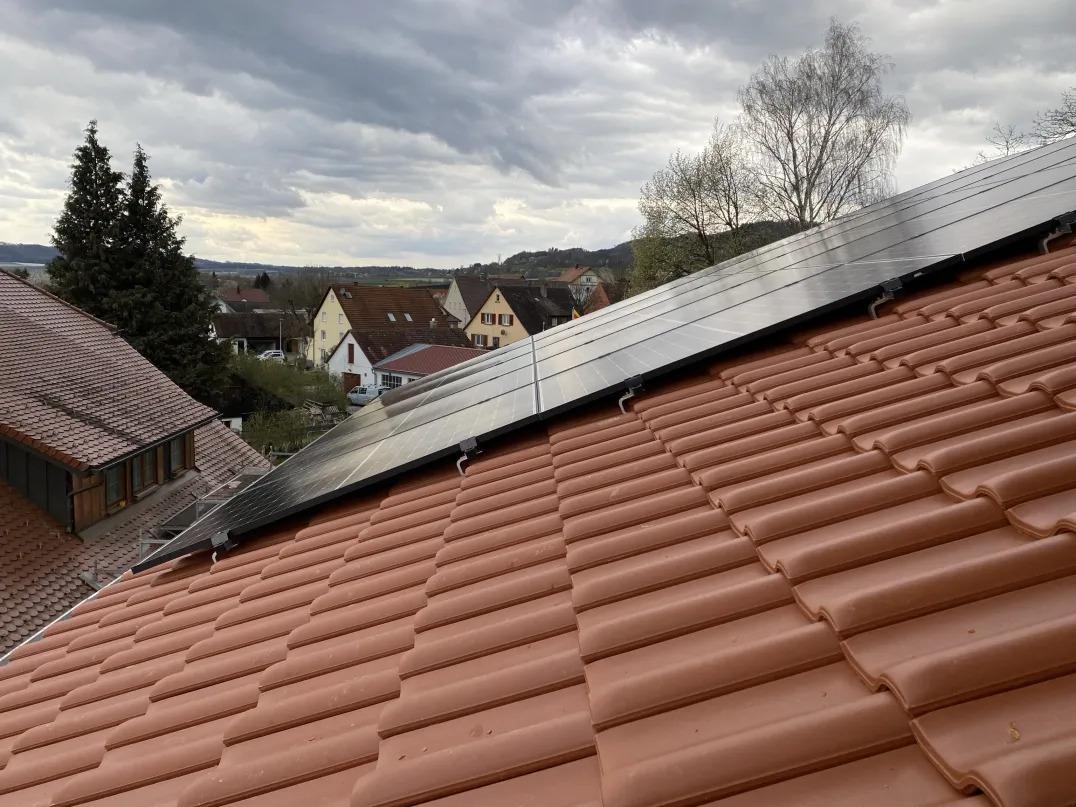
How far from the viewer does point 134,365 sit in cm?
1953

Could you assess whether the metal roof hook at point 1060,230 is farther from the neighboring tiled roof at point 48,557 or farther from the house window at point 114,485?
the house window at point 114,485

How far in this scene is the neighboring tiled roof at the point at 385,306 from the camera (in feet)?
226

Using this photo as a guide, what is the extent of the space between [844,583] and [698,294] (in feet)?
21.4

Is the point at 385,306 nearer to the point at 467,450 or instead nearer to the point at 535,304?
the point at 535,304

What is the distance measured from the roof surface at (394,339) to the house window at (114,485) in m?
41.9

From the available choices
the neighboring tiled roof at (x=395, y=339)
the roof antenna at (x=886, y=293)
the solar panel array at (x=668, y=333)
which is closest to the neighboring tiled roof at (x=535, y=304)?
the neighboring tiled roof at (x=395, y=339)

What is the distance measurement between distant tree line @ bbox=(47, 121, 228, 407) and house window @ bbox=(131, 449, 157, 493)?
17394 mm

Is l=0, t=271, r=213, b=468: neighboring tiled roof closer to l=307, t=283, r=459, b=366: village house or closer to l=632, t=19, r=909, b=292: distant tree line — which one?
l=632, t=19, r=909, b=292: distant tree line

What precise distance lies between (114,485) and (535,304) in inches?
2284

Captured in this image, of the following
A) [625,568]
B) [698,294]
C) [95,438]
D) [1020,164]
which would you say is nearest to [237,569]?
[625,568]

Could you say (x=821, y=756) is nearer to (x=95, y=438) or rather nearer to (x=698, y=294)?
(x=698, y=294)

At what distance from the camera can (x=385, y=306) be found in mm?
71562

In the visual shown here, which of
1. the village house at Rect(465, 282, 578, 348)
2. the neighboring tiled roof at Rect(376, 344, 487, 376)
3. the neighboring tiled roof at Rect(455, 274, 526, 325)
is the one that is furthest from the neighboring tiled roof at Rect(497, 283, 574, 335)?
the neighboring tiled roof at Rect(376, 344, 487, 376)

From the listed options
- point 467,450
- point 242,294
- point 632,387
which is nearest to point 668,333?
point 632,387
